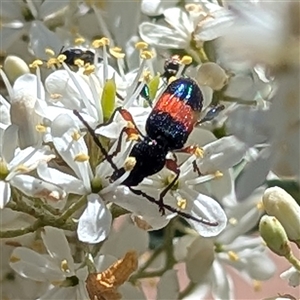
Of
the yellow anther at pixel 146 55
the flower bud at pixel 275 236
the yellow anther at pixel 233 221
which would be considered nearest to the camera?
the flower bud at pixel 275 236

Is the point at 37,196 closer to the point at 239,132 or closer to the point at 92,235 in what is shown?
the point at 92,235

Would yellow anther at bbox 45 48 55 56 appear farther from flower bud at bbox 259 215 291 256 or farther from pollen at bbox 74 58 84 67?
flower bud at bbox 259 215 291 256

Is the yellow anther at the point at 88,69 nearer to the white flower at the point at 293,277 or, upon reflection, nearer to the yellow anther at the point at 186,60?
the yellow anther at the point at 186,60

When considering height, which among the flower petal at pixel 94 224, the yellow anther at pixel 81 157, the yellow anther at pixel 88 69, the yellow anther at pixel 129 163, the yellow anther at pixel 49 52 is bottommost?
the flower petal at pixel 94 224

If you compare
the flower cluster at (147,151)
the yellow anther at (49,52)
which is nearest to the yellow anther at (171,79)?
the flower cluster at (147,151)

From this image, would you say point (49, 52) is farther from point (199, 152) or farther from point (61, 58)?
point (199, 152)

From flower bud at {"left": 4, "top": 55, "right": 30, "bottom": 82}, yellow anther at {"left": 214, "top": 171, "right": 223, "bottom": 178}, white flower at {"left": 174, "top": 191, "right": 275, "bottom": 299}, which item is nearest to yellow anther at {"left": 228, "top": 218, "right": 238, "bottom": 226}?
white flower at {"left": 174, "top": 191, "right": 275, "bottom": 299}

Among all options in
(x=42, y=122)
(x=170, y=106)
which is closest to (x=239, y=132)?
(x=170, y=106)
